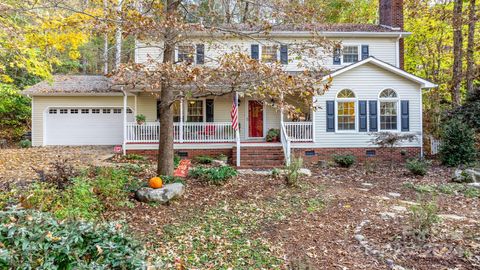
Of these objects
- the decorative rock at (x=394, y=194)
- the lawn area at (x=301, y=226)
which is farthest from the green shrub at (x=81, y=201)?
the decorative rock at (x=394, y=194)

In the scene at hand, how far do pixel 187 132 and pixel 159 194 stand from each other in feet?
24.1

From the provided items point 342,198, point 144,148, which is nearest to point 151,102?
point 144,148

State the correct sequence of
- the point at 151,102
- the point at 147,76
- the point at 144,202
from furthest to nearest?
1. the point at 151,102
2. the point at 144,202
3. the point at 147,76

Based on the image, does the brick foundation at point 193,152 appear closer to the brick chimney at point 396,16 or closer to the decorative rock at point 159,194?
the decorative rock at point 159,194

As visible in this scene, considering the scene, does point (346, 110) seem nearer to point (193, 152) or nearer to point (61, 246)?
point (193, 152)

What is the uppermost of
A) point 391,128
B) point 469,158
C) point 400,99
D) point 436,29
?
point 436,29

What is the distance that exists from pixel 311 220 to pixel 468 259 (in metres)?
2.30

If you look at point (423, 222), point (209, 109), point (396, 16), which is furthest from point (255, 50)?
point (423, 222)

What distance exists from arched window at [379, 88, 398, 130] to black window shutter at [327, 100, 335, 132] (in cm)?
210

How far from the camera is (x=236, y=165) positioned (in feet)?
39.0

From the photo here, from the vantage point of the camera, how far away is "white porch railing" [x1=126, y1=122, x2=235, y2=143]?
13016 millimetres

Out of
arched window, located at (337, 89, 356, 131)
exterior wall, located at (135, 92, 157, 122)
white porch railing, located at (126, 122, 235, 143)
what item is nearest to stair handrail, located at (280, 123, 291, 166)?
white porch railing, located at (126, 122, 235, 143)

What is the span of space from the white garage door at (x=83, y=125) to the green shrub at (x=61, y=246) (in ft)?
43.9

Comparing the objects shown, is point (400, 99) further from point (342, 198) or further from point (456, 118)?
point (342, 198)
